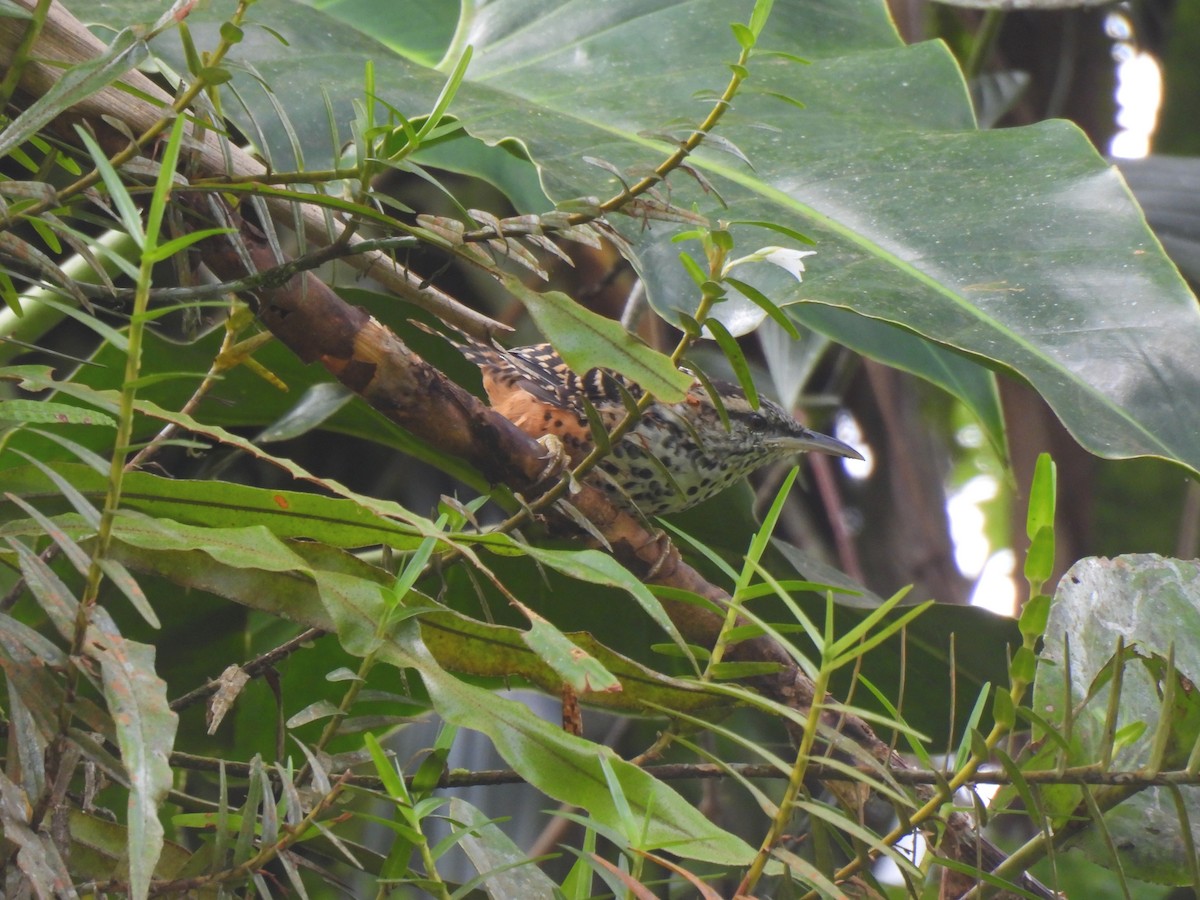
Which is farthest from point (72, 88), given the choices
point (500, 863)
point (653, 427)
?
point (653, 427)

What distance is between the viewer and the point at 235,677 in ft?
2.49

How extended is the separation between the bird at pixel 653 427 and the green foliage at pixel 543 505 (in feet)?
1.06

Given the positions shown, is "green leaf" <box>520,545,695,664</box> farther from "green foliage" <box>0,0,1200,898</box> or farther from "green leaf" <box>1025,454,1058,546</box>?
"green leaf" <box>1025,454,1058,546</box>

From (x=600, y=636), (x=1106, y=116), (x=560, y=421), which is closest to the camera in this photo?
(x=600, y=636)

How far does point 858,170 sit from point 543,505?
2.27 ft

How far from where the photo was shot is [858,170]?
137 centimetres

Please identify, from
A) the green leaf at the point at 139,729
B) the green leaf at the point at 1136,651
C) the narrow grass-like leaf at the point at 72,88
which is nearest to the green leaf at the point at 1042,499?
the green leaf at the point at 1136,651

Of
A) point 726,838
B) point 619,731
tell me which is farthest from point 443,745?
point 619,731

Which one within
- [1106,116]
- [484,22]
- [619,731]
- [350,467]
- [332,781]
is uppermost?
[484,22]

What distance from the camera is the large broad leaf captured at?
3.36 feet

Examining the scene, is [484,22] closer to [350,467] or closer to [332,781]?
[350,467]

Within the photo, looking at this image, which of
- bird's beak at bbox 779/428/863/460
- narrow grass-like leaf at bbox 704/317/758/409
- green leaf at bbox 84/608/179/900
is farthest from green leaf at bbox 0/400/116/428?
bird's beak at bbox 779/428/863/460

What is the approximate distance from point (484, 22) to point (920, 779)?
1514mm

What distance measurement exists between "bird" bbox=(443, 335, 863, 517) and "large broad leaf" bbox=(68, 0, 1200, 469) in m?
0.50
